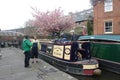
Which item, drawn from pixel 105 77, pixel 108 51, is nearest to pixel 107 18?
pixel 108 51

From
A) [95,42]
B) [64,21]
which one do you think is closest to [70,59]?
[95,42]

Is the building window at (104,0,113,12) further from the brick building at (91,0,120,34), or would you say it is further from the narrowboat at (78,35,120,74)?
the narrowboat at (78,35,120,74)

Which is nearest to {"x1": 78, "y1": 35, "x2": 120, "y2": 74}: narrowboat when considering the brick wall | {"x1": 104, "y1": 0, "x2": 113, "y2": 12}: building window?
the brick wall

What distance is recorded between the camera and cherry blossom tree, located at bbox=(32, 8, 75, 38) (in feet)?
94.3

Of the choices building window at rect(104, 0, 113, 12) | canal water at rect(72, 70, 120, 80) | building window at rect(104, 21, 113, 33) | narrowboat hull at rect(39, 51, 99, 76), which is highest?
building window at rect(104, 0, 113, 12)

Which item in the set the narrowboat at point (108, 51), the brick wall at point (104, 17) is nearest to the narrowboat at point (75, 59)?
the narrowboat at point (108, 51)

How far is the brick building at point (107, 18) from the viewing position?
26.6 meters

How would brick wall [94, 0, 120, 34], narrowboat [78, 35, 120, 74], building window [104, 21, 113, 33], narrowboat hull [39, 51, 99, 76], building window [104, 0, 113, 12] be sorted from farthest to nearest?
building window [104, 0, 113, 12]
building window [104, 21, 113, 33]
brick wall [94, 0, 120, 34]
narrowboat [78, 35, 120, 74]
narrowboat hull [39, 51, 99, 76]

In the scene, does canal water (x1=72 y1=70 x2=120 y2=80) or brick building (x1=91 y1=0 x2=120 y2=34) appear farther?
brick building (x1=91 y1=0 x2=120 y2=34)

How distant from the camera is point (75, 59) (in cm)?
1362

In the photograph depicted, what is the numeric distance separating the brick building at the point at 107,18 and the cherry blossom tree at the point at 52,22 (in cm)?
376

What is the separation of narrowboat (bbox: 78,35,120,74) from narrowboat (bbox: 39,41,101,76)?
3.64 feet

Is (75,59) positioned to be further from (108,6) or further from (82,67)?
(108,6)

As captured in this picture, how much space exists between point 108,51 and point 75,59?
235 cm
